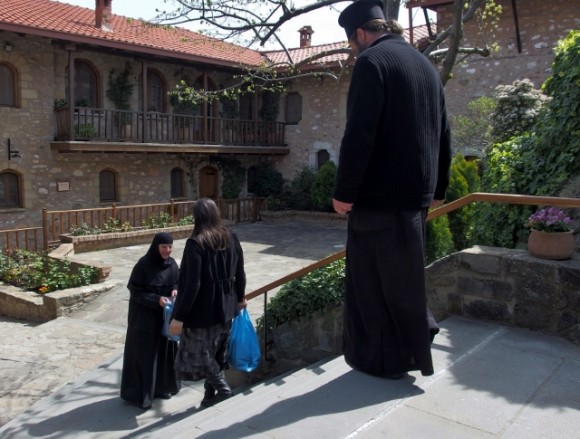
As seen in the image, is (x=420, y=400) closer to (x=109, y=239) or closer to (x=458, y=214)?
(x=458, y=214)

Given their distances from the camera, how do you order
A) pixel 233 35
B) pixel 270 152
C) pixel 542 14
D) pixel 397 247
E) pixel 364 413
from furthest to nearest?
pixel 270 152, pixel 542 14, pixel 233 35, pixel 397 247, pixel 364 413

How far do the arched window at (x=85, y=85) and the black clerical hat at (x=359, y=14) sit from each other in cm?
1427

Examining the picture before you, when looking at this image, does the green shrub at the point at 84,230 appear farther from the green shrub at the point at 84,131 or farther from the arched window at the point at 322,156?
the arched window at the point at 322,156

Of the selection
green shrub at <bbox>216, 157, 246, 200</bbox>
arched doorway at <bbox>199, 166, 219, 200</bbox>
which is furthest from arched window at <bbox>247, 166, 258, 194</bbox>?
arched doorway at <bbox>199, 166, 219, 200</bbox>

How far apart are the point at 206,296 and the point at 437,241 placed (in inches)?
130

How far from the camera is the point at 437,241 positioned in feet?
20.8

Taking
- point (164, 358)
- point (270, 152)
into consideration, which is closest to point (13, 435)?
point (164, 358)

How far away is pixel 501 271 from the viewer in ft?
12.7

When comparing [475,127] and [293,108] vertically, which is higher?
[293,108]

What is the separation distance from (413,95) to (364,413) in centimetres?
142

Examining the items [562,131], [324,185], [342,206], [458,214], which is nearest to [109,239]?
[324,185]

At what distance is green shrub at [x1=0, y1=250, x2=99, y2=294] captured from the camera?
9.45 meters

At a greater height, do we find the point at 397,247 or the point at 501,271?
the point at 397,247

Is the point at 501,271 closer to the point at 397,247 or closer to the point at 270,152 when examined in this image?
the point at 397,247
